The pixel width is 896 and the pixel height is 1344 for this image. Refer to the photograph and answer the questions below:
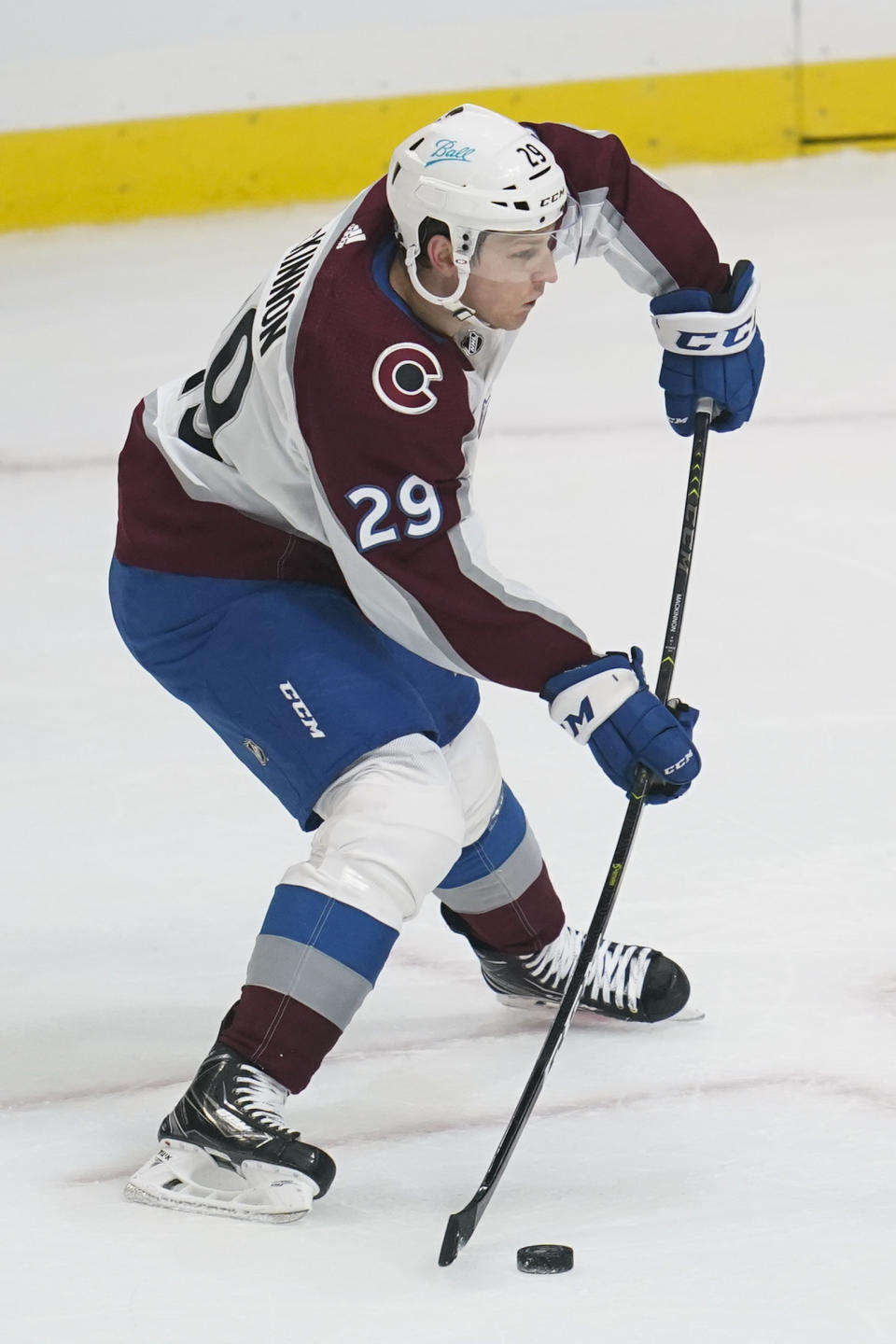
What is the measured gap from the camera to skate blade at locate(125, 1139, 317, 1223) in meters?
1.92

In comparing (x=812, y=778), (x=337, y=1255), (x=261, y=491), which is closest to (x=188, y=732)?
(x=812, y=778)

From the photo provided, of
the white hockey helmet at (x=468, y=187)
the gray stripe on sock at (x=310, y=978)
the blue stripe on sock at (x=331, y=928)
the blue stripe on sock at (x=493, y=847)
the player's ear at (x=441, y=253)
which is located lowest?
the blue stripe on sock at (x=493, y=847)

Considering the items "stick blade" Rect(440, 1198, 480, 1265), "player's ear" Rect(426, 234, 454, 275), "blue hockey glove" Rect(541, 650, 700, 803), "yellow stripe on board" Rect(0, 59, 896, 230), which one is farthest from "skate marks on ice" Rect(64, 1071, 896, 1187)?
"yellow stripe on board" Rect(0, 59, 896, 230)

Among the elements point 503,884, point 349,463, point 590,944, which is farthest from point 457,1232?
Answer: point 349,463

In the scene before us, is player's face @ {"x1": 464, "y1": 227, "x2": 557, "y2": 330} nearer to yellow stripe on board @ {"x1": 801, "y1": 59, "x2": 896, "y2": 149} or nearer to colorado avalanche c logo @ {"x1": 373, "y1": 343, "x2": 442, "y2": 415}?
colorado avalanche c logo @ {"x1": 373, "y1": 343, "x2": 442, "y2": 415}

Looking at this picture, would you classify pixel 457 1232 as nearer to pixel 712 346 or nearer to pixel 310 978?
pixel 310 978

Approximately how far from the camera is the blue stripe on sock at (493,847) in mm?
2336

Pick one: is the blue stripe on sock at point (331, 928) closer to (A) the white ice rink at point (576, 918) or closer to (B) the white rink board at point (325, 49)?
(A) the white ice rink at point (576, 918)

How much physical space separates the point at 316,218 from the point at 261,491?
3650mm

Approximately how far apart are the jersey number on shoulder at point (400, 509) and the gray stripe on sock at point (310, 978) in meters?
0.40

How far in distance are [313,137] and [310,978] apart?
4068 mm

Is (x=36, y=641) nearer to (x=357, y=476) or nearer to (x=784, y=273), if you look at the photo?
(x=357, y=476)

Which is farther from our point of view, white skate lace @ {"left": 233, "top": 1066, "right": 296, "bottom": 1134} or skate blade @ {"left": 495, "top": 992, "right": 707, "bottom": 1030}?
skate blade @ {"left": 495, "top": 992, "right": 707, "bottom": 1030}

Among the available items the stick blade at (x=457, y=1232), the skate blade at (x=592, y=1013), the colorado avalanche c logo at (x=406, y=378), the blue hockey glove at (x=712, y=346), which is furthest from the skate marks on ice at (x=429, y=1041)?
the colorado avalanche c logo at (x=406, y=378)
